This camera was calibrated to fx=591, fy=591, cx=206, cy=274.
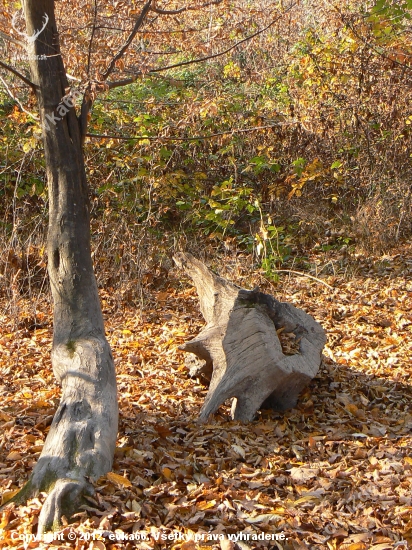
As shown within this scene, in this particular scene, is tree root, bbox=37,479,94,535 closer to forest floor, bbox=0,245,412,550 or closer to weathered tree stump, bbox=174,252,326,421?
forest floor, bbox=0,245,412,550

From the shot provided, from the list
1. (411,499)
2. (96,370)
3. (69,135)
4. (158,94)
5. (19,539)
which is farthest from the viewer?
(158,94)

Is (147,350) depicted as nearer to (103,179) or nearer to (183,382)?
(183,382)

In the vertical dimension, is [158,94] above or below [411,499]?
above

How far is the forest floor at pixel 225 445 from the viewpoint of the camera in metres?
2.86

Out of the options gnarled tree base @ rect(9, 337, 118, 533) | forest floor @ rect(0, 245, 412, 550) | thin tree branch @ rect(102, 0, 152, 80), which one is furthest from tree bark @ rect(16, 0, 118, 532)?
forest floor @ rect(0, 245, 412, 550)

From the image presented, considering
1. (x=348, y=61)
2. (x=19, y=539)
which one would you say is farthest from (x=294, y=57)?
(x=19, y=539)

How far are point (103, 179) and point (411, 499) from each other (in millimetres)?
5891

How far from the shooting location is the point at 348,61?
8.21 metres

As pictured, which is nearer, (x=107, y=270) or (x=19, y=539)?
(x=19, y=539)

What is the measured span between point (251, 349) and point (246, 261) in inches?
112

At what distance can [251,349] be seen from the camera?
4.28m

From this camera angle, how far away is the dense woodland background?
3223mm

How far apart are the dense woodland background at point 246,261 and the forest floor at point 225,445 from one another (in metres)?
0.02

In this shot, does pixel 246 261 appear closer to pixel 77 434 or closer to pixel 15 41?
pixel 15 41
